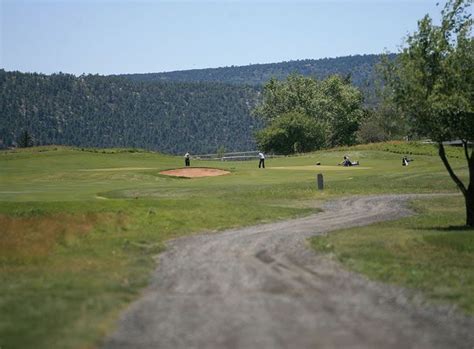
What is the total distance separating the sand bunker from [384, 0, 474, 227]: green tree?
36.6 metres

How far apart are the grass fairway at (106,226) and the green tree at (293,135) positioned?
71.0 m

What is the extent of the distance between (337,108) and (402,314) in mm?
144834

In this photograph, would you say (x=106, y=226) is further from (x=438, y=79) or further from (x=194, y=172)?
(x=194, y=172)

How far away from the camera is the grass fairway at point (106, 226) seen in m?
Result: 14.1

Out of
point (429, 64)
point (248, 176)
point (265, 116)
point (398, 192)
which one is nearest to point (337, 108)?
point (265, 116)

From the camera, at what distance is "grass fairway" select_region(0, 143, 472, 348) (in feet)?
46.1

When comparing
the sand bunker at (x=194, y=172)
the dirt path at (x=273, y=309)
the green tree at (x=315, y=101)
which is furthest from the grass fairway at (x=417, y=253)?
the green tree at (x=315, y=101)

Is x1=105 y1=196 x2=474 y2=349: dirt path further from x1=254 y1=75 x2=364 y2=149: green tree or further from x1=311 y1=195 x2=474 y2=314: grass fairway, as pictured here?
x1=254 y1=75 x2=364 y2=149: green tree

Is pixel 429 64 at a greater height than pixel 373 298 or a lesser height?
greater

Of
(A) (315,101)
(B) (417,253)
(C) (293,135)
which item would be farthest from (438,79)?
(A) (315,101)

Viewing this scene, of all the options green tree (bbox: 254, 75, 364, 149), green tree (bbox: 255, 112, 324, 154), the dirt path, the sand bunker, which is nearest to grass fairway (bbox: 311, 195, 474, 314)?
the dirt path

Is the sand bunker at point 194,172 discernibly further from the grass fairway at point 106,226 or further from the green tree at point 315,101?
the green tree at point 315,101

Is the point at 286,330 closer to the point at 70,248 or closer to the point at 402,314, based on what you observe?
the point at 402,314

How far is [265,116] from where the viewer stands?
15775 cm
